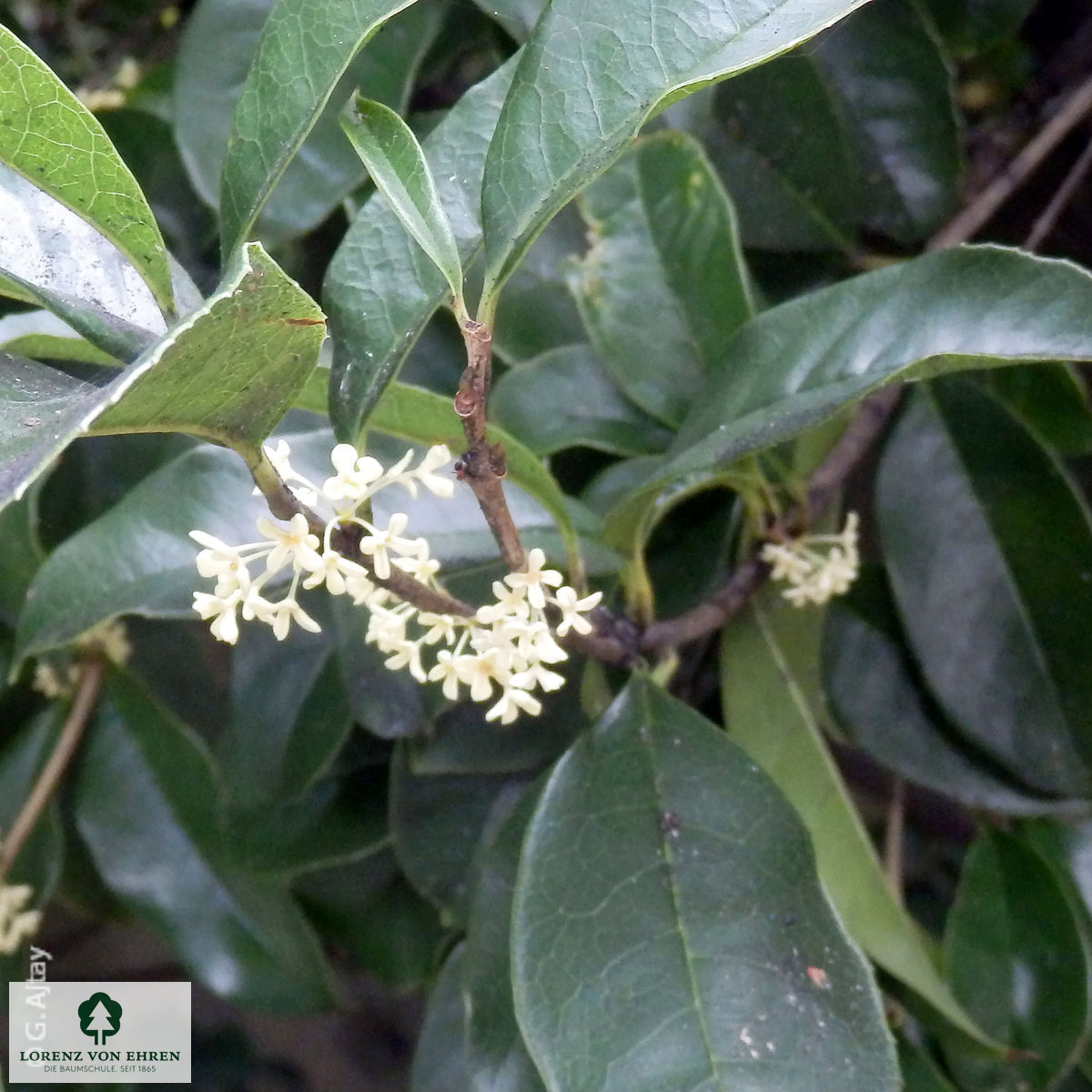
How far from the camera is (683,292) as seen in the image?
0.79 metres

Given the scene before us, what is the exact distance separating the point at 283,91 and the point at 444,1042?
765 millimetres

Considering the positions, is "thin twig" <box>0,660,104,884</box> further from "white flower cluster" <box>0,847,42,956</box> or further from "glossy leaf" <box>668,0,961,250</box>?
"glossy leaf" <box>668,0,961,250</box>

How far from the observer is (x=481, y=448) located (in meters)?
0.45

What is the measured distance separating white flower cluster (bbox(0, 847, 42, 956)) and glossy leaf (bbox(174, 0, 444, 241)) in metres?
0.70

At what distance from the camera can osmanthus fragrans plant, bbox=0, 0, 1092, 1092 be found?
45 centimetres

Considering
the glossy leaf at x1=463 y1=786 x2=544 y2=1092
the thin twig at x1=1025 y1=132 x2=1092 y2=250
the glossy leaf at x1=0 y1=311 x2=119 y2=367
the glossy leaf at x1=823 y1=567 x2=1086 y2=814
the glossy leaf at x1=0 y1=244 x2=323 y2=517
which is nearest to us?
the glossy leaf at x1=0 y1=244 x2=323 y2=517

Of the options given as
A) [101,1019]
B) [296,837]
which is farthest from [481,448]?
[101,1019]

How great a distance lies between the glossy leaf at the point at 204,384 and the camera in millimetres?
306

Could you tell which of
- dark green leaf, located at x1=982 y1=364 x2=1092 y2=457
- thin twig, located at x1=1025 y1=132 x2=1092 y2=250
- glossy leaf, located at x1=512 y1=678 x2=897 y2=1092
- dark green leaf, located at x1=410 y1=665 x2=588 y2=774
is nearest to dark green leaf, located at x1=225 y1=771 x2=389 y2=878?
dark green leaf, located at x1=410 y1=665 x2=588 y2=774

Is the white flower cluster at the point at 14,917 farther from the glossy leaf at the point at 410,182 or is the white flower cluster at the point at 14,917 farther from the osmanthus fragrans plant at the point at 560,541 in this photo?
the glossy leaf at the point at 410,182

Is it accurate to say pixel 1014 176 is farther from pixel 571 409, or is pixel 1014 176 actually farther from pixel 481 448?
pixel 481 448

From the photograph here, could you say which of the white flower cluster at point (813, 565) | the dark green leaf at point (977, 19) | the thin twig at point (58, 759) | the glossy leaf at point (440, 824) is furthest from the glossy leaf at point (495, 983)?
the dark green leaf at point (977, 19)

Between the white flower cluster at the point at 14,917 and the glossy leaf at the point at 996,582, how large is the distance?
887mm

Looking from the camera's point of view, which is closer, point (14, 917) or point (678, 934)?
point (678, 934)
